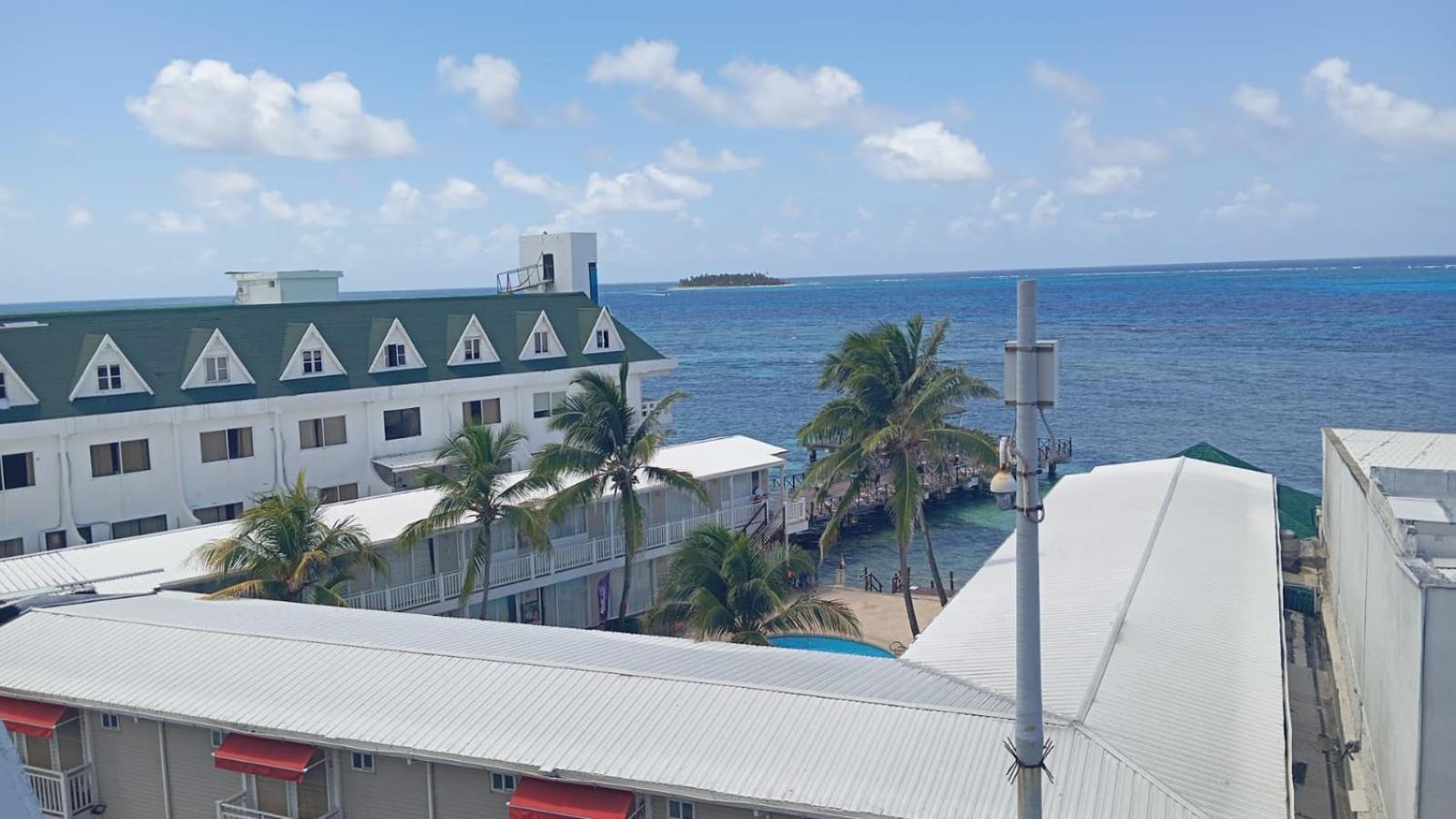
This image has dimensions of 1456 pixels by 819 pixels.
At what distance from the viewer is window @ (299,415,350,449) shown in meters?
42.1

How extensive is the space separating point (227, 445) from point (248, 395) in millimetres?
1793

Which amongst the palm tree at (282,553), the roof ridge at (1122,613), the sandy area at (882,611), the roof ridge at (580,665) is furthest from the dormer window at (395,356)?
the roof ridge at (1122,613)

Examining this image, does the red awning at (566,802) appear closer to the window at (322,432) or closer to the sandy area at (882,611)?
the sandy area at (882,611)

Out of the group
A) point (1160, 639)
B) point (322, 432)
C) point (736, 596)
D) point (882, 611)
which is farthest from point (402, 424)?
point (1160, 639)

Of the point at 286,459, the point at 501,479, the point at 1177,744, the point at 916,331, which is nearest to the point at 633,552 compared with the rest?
the point at 501,479

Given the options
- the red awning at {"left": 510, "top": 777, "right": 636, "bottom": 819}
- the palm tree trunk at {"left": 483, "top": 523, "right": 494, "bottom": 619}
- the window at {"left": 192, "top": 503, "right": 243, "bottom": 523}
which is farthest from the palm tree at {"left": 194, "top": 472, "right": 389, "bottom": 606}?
the red awning at {"left": 510, "top": 777, "right": 636, "bottom": 819}

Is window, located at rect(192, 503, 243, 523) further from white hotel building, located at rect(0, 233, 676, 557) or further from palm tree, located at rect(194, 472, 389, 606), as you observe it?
palm tree, located at rect(194, 472, 389, 606)

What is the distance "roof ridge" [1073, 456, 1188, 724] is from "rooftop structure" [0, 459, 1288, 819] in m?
0.08

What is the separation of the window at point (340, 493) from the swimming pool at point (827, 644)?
1881 cm

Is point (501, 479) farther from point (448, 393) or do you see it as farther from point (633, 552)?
point (448, 393)

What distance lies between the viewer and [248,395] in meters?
40.5

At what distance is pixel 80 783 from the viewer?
22.5 meters

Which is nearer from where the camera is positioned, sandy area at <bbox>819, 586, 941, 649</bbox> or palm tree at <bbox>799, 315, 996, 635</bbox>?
palm tree at <bbox>799, 315, 996, 635</bbox>

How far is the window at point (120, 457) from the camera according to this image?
37.3 meters
